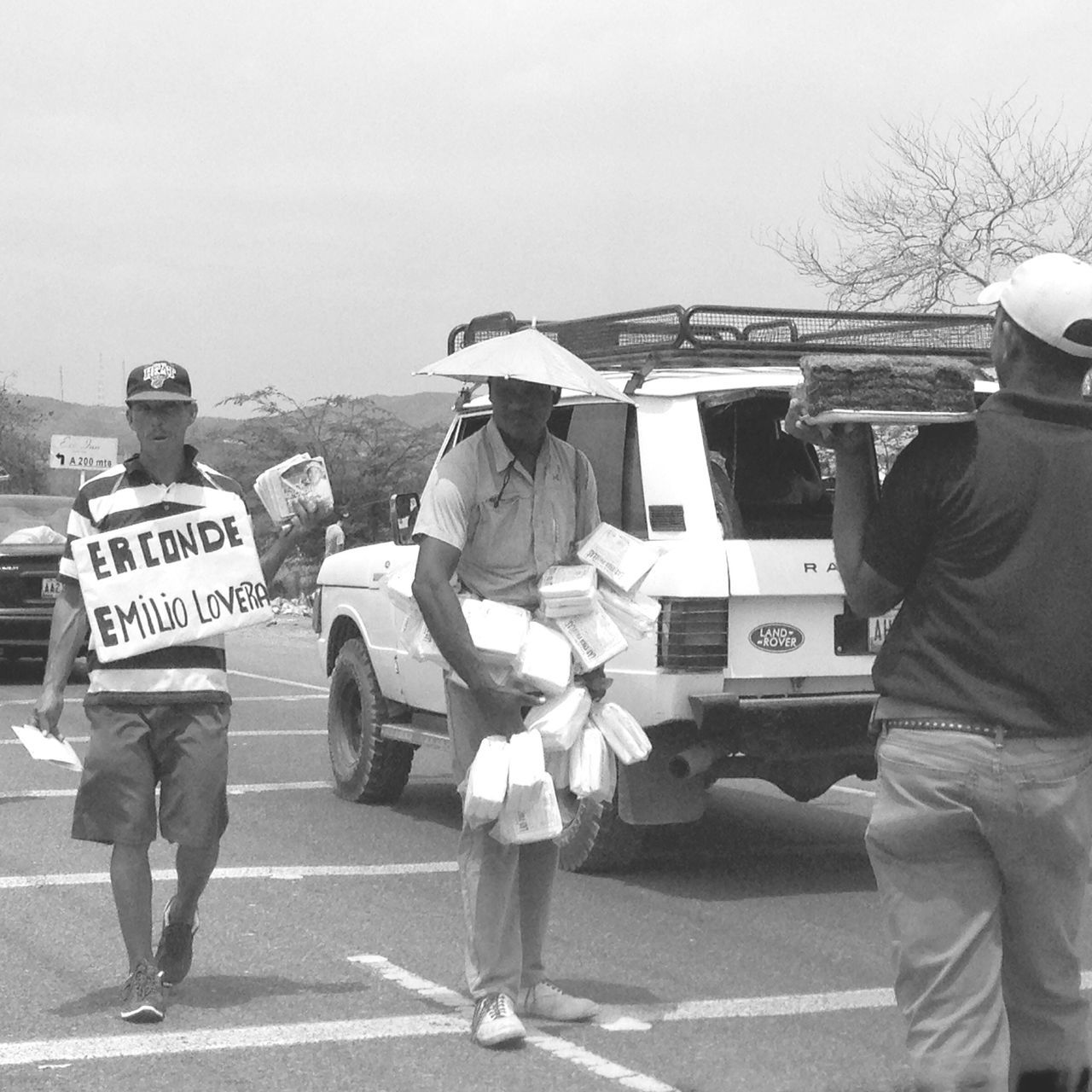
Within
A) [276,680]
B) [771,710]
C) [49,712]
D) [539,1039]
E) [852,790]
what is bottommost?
[276,680]

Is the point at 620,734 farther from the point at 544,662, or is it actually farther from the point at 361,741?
the point at 361,741

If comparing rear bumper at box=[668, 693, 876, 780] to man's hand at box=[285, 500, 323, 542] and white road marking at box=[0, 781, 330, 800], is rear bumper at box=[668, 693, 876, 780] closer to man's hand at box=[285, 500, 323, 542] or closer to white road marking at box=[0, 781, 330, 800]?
man's hand at box=[285, 500, 323, 542]

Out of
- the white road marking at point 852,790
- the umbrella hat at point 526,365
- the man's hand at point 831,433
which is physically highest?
the umbrella hat at point 526,365

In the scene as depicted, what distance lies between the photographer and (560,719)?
5621 millimetres

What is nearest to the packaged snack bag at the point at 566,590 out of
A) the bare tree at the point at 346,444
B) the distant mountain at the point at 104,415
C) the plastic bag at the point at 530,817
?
the plastic bag at the point at 530,817

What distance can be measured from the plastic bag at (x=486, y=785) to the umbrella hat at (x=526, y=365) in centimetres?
106

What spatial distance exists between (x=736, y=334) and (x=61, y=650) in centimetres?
365

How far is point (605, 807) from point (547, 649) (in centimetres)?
228

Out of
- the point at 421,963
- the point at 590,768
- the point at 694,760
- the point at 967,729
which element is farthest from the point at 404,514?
the point at 967,729

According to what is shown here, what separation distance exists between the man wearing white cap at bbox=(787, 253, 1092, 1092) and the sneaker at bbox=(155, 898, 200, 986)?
2.93m

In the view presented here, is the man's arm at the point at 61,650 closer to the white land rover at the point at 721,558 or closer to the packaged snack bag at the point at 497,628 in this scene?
the packaged snack bag at the point at 497,628

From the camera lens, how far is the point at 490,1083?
200 inches

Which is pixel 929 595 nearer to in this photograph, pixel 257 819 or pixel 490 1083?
pixel 490 1083

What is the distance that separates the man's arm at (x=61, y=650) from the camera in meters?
5.91
